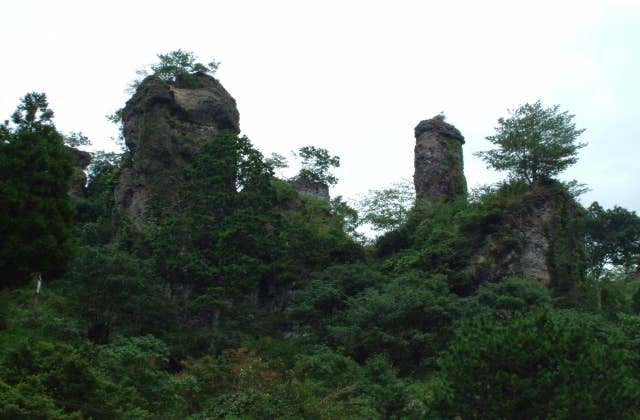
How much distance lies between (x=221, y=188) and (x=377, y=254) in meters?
9.74

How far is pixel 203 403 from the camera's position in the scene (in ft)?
54.0

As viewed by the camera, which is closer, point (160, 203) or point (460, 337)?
point (460, 337)

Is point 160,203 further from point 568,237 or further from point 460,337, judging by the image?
point 460,337

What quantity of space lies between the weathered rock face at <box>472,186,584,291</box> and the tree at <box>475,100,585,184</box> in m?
1.82

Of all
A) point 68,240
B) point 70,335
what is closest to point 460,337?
point 68,240

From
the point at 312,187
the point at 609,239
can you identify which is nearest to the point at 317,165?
the point at 312,187

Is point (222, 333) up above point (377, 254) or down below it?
below

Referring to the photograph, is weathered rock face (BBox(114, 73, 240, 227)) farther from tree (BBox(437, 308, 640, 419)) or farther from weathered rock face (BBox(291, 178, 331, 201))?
tree (BBox(437, 308, 640, 419))

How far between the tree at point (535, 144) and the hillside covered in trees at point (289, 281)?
0.09 m

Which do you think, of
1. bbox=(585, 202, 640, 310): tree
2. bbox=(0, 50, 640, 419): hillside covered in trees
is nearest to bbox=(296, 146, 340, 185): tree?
bbox=(0, 50, 640, 419): hillside covered in trees

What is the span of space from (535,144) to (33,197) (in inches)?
925

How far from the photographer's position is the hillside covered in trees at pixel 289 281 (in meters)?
11.9

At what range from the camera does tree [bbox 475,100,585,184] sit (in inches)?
1234

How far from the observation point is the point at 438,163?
37344 millimetres
